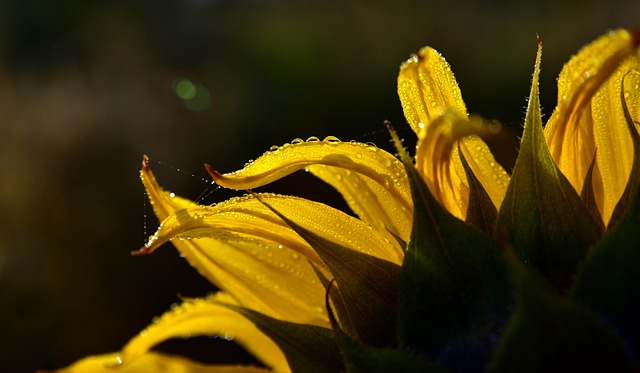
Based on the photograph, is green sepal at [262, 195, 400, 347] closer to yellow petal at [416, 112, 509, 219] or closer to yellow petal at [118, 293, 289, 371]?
yellow petal at [416, 112, 509, 219]

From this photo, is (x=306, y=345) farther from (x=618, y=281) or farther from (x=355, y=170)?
(x=618, y=281)

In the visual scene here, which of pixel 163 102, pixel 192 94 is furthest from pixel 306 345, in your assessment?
pixel 192 94

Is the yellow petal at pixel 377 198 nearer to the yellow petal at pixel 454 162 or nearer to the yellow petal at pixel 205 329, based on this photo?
the yellow petal at pixel 454 162

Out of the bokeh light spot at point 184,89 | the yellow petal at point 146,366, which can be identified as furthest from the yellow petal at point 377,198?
the bokeh light spot at point 184,89

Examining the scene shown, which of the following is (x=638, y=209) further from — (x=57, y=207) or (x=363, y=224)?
(x=57, y=207)

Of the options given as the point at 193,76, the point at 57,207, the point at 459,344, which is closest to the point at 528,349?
the point at 459,344
